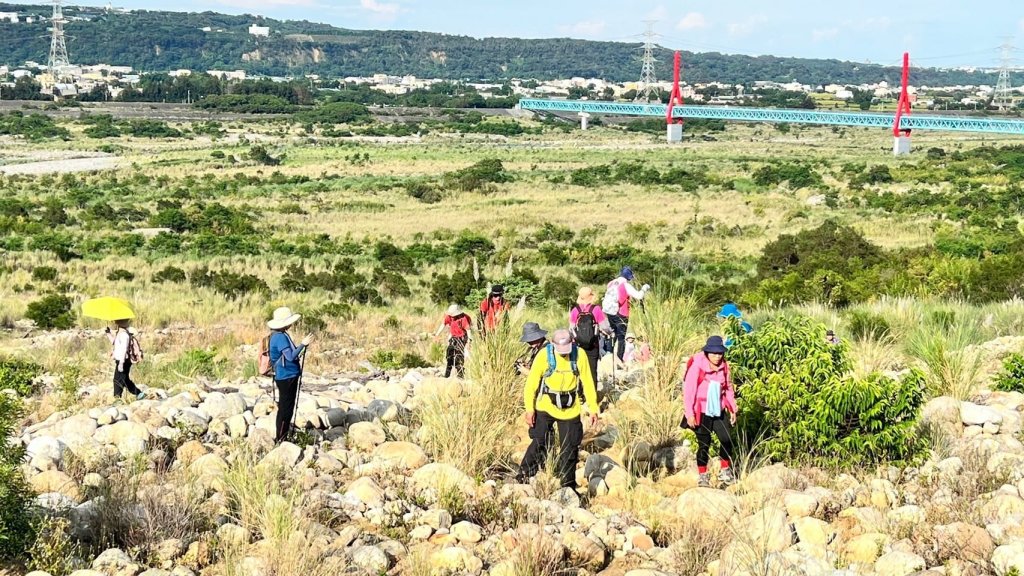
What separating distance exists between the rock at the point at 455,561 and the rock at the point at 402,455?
5.60ft

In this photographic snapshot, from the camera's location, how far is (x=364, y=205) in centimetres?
4044

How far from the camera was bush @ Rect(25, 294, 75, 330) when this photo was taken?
1694cm

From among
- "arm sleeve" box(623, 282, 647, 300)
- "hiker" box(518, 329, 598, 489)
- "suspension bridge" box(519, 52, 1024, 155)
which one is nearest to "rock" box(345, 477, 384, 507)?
"hiker" box(518, 329, 598, 489)

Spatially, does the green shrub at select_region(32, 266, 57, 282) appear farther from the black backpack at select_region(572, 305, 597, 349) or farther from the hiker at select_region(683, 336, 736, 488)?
the hiker at select_region(683, 336, 736, 488)

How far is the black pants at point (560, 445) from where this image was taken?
23.6 ft

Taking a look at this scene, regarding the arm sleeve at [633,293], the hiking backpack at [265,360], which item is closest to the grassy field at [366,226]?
the arm sleeve at [633,293]

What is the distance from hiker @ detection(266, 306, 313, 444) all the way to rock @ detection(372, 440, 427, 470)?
2.54ft

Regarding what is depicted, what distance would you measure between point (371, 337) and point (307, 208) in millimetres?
24094

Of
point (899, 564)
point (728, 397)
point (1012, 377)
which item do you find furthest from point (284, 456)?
point (1012, 377)

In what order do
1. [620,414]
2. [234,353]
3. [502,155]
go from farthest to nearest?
1. [502,155]
2. [234,353]
3. [620,414]

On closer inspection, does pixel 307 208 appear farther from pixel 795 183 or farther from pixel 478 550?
pixel 478 550

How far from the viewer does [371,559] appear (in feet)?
18.9

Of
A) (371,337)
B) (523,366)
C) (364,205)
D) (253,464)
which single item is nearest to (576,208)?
(364,205)

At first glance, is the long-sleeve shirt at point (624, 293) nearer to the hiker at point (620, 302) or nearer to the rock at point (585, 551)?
the hiker at point (620, 302)
